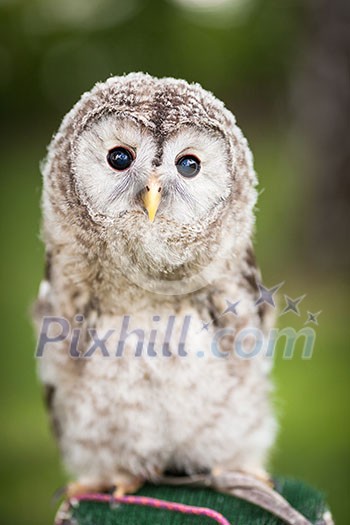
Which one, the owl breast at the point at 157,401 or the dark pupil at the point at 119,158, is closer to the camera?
the dark pupil at the point at 119,158

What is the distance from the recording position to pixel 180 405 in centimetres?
125

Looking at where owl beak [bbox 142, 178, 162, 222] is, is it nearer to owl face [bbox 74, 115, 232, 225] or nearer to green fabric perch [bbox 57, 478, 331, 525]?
owl face [bbox 74, 115, 232, 225]

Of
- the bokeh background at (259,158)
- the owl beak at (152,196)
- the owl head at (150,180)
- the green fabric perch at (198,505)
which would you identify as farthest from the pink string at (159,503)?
the bokeh background at (259,158)

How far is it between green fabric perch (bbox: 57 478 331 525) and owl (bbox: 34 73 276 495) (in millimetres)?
78

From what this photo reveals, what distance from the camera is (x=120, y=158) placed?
983 millimetres

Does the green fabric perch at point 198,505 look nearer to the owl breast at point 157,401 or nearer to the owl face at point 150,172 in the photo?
the owl breast at point 157,401

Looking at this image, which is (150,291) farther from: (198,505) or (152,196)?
(198,505)

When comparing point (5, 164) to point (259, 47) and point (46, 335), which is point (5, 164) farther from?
point (46, 335)

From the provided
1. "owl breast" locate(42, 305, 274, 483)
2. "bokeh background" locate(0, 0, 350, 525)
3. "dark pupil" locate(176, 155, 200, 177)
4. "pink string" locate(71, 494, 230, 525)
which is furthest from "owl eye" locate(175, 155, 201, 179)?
"bokeh background" locate(0, 0, 350, 525)

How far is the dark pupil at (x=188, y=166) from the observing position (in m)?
0.98

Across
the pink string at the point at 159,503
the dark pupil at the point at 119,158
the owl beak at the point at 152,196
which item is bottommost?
the pink string at the point at 159,503

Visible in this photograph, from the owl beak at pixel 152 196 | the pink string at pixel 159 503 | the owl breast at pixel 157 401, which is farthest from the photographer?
the owl breast at pixel 157 401

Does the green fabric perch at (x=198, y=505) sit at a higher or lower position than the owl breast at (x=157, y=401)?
lower

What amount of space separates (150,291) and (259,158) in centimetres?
80
